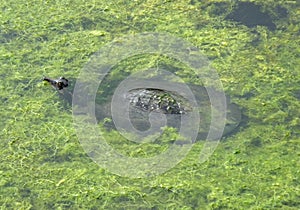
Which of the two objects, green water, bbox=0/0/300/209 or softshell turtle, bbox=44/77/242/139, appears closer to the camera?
green water, bbox=0/0/300/209

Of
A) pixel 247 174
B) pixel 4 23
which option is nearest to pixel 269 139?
pixel 247 174

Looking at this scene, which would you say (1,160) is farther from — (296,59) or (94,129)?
(296,59)

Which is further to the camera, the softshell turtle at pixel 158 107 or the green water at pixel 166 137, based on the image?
the softshell turtle at pixel 158 107

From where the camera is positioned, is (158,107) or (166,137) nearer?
(166,137)
